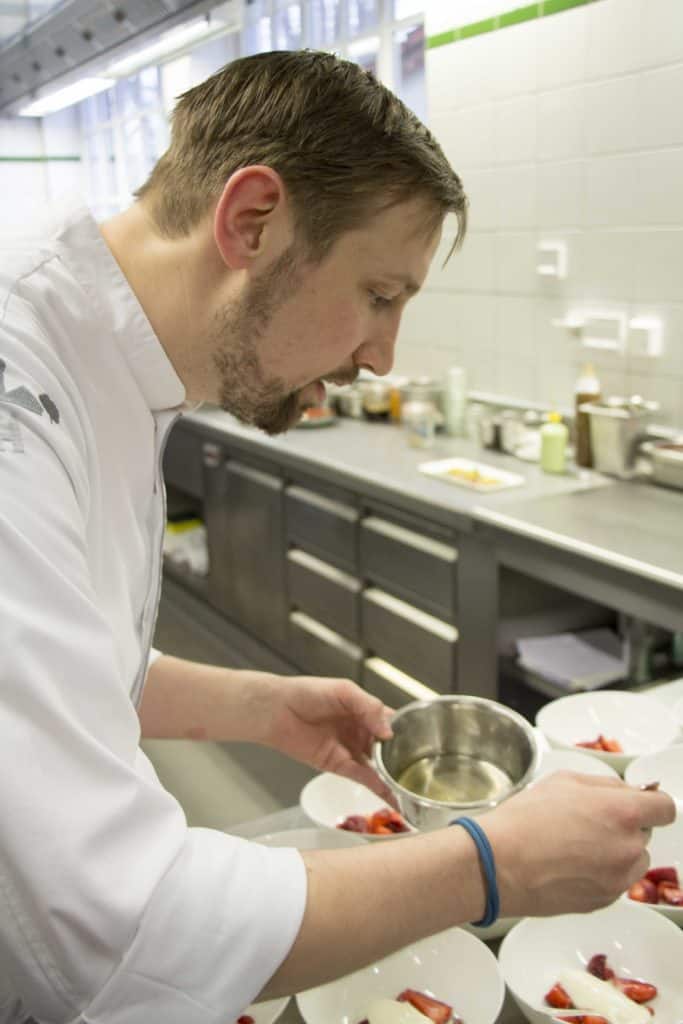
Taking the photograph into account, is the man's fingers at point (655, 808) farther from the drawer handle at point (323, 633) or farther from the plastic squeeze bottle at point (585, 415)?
the drawer handle at point (323, 633)

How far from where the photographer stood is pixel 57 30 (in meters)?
4.67

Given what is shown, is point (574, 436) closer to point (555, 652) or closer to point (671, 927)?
point (555, 652)

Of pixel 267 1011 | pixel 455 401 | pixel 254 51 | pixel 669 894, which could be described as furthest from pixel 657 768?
pixel 254 51

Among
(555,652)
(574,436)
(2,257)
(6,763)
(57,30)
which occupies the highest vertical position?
(57,30)

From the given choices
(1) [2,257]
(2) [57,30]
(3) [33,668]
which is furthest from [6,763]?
(2) [57,30]

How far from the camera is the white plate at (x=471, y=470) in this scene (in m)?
2.69

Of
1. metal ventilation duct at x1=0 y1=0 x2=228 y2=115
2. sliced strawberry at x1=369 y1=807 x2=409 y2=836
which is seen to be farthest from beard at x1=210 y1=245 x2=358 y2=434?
metal ventilation duct at x1=0 y1=0 x2=228 y2=115

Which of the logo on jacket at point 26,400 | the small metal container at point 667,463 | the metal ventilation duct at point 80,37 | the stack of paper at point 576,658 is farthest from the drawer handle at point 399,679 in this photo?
the metal ventilation duct at point 80,37

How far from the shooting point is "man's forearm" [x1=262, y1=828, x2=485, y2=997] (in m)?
0.73

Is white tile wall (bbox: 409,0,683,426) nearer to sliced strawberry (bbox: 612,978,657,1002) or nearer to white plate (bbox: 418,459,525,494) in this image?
white plate (bbox: 418,459,525,494)

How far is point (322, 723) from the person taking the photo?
4.09 feet

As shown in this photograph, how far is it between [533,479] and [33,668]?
231 centimetres

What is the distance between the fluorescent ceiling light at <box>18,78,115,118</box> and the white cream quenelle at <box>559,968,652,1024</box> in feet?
18.1

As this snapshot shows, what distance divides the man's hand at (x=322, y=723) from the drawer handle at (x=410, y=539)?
4.45 feet
